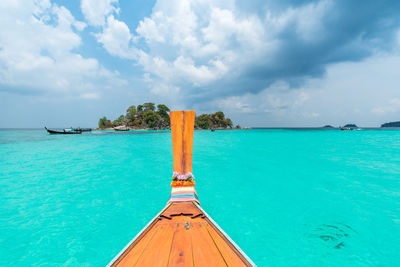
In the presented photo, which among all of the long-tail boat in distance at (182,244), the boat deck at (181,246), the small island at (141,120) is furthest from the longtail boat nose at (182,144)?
the small island at (141,120)

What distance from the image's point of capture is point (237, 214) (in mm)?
7723

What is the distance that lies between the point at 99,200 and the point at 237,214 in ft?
26.6

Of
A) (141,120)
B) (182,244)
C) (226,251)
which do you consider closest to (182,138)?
(182,244)

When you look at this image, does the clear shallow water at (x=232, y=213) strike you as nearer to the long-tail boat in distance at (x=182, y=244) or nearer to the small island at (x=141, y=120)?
the long-tail boat in distance at (x=182, y=244)

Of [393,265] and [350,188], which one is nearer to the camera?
[393,265]

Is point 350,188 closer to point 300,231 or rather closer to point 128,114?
point 300,231

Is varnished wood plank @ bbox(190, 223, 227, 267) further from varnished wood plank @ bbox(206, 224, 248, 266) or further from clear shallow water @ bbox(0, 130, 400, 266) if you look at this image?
clear shallow water @ bbox(0, 130, 400, 266)

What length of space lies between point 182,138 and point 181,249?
5.39 metres

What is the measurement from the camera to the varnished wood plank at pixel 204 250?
8.70 ft

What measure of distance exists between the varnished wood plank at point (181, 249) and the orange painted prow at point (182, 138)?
390cm

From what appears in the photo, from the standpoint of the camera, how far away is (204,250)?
2947mm

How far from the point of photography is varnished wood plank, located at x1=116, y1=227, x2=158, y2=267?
264 cm

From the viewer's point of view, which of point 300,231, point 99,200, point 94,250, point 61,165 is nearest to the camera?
point 94,250

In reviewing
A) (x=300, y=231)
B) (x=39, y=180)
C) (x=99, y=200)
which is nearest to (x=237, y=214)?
(x=300, y=231)
